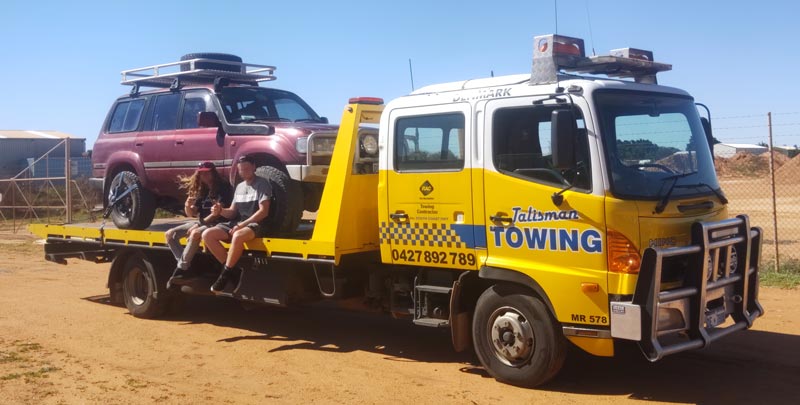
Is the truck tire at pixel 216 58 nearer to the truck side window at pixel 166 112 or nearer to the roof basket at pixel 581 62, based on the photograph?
the truck side window at pixel 166 112

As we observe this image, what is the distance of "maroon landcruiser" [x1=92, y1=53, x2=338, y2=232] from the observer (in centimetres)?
873

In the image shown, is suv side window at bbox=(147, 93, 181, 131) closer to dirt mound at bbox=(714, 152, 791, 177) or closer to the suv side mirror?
the suv side mirror

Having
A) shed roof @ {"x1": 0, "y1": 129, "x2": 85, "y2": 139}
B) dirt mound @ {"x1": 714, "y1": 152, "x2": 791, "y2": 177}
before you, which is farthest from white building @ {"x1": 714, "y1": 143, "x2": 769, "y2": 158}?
shed roof @ {"x1": 0, "y1": 129, "x2": 85, "y2": 139}

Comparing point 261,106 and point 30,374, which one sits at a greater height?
point 261,106

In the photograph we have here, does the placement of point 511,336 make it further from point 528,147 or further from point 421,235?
point 528,147

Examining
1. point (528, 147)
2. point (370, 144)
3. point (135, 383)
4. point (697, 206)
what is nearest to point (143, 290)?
point (135, 383)

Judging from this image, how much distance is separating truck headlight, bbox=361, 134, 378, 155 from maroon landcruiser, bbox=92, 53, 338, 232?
811mm

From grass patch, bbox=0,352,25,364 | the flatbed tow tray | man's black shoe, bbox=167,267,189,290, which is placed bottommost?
grass patch, bbox=0,352,25,364

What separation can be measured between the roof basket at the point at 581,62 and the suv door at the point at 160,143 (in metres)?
5.11

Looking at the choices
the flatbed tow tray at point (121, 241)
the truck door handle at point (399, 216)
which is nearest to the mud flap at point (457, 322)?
the truck door handle at point (399, 216)

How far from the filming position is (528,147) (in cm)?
664

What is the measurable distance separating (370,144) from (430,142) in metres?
0.95

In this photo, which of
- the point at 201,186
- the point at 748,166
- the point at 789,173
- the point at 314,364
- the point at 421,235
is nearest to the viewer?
the point at 421,235

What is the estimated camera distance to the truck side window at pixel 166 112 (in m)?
10.1
